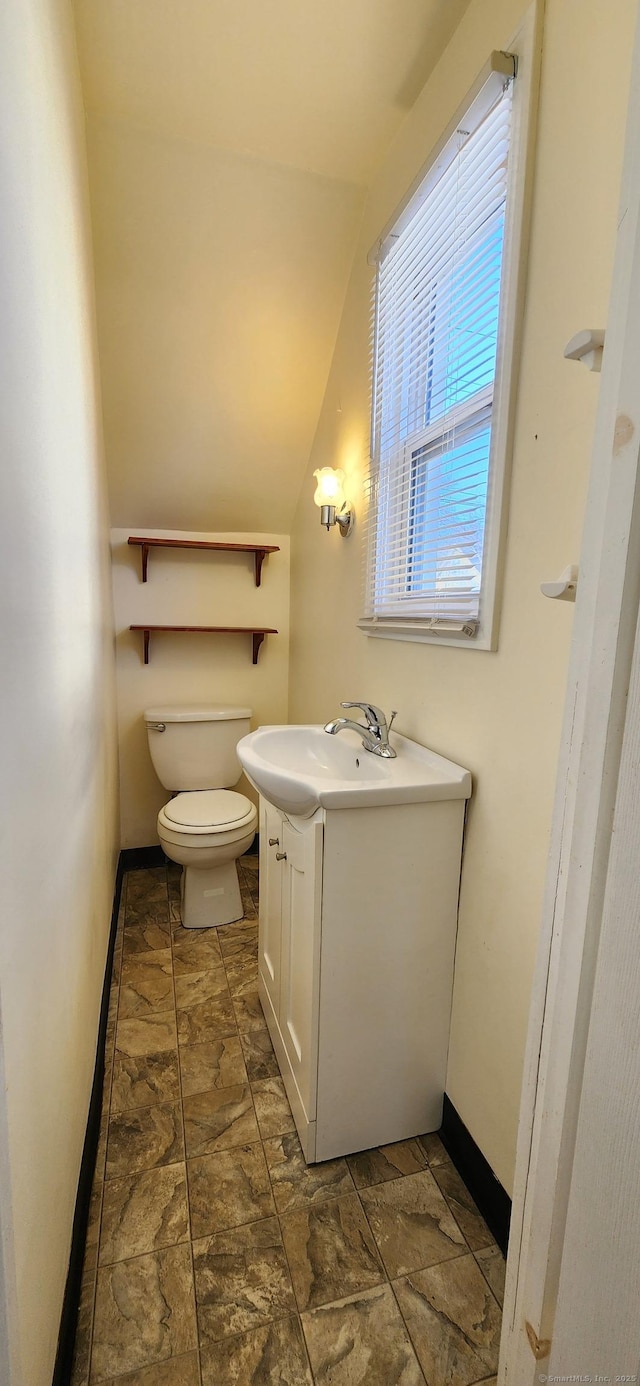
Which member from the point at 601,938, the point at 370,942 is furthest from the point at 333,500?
the point at 601,938

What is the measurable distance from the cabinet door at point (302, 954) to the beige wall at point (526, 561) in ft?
1.08

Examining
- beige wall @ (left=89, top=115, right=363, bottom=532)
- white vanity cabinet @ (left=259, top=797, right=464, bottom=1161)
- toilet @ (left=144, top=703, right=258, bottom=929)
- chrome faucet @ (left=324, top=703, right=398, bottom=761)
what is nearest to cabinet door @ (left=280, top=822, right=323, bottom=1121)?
white vanity cabinet @ (left=259, top=797, right=464, bottom=1161)

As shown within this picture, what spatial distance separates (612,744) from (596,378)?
63 cm

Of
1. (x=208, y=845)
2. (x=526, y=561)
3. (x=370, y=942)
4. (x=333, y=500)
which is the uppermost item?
(x=333, y=500)

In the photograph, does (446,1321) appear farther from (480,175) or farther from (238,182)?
(238,182)

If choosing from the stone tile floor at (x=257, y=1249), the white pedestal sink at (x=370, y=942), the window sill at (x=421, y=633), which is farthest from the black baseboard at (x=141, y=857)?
the window sill at (x=421, y=633)

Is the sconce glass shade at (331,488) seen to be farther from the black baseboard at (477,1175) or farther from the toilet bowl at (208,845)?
the black baseboard at (477,1175)

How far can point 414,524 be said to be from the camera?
1385mm

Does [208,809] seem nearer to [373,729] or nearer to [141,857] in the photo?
[141,857]

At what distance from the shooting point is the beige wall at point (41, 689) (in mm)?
606

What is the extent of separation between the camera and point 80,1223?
1.01 m

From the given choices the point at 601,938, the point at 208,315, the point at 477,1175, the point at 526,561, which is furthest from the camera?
the point at 208,315

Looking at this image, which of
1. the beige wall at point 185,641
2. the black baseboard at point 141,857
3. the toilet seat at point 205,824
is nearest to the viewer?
the toilet seat at point 205,824

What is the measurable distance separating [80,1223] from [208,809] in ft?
3.88
